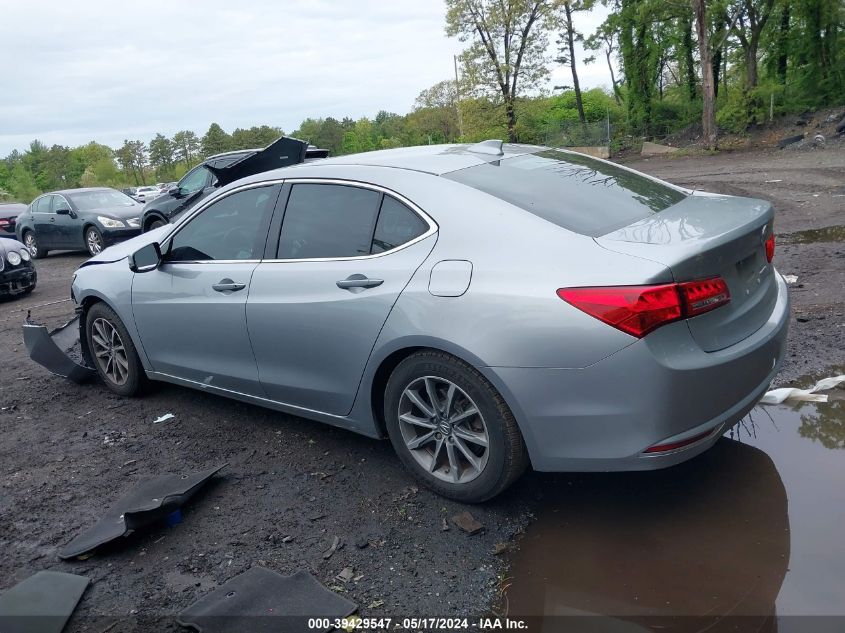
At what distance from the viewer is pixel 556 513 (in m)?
3.37

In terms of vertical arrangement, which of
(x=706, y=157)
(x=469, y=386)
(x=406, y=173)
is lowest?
(x=706, y=157)

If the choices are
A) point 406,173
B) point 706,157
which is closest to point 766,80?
point 706,157

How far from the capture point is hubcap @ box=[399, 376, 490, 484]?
3320 millimetres

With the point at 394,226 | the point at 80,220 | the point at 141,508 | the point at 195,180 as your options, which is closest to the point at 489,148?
the point at 394,226

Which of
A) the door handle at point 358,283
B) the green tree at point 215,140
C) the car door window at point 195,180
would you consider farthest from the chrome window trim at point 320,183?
the green tree at point 215,140

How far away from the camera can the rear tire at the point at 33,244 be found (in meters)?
16.6

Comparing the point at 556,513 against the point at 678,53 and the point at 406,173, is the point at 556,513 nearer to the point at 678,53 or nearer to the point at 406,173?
the point at 406,173

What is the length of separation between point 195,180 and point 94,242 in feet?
9.70

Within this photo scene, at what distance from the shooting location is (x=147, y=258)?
480 cm

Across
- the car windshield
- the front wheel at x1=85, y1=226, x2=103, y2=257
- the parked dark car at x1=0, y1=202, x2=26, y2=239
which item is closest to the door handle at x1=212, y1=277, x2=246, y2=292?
the front wheel at x1=85, y1=226, x2=103, y2=257

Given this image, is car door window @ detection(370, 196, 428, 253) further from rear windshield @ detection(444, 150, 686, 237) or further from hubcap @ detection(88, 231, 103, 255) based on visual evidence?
hubcap @ detection(88, 231, 103, 255)

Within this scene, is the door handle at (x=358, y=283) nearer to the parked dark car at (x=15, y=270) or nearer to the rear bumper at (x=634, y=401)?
the rear bumper at (x=634, y=401)

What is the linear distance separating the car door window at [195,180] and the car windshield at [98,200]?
2.34 m

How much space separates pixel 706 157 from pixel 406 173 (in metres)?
25.3
